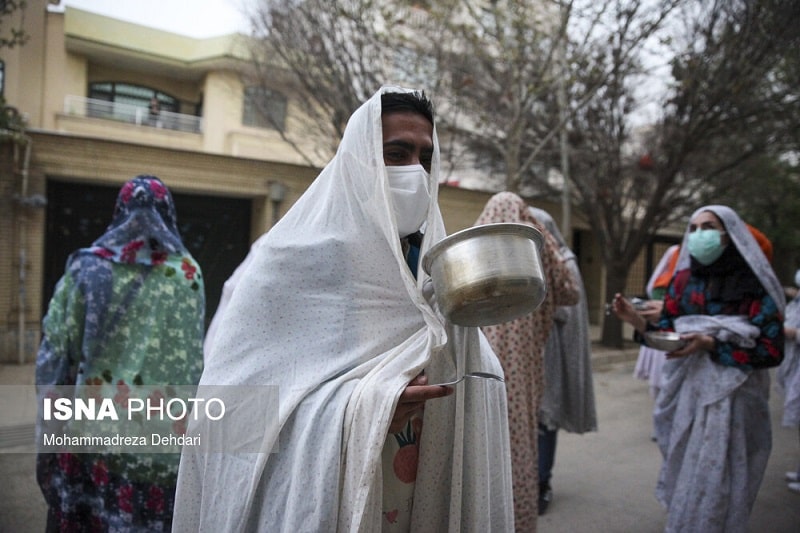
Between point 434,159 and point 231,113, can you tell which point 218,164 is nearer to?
point 231,113

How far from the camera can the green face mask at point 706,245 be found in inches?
127

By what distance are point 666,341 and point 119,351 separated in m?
2.67

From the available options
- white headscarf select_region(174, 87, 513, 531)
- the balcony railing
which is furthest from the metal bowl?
the balcony railing

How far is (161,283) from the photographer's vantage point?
9.34 ft

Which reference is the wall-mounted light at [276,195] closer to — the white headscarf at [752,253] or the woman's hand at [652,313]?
the woman's hand at [652,313]

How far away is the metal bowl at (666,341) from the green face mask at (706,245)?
48 cm

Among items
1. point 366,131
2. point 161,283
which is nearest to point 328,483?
point 366,131

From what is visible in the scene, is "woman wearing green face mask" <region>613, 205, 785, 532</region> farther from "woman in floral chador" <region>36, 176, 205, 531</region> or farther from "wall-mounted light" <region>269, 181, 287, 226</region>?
"wall-mounted light" <region>269, 181, 287, 226</region>

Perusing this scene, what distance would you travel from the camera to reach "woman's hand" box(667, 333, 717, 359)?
308 centimetres

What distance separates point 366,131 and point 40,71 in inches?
545

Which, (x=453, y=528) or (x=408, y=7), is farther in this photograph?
(x=408, y=7)

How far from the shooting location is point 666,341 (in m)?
3.06

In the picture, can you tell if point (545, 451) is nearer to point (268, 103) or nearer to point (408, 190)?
point (408, 190)

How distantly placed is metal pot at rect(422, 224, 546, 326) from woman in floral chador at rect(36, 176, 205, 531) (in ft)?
6.16
